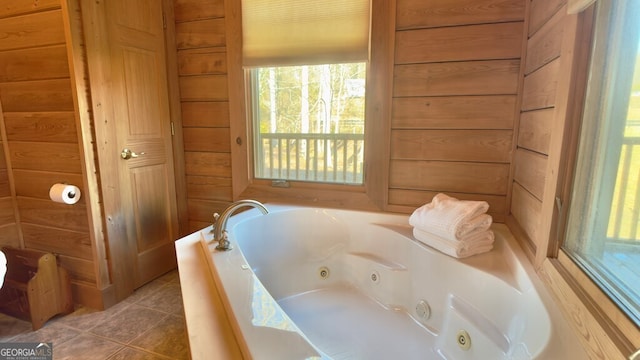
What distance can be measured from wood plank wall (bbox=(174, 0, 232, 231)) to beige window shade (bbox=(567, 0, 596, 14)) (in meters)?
1.91

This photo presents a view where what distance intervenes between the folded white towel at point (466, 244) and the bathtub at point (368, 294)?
1.3 inches

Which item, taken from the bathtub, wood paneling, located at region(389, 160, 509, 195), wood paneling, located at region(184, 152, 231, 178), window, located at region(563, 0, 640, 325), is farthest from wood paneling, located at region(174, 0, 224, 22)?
window, located at region(563, 0, 640, 325)

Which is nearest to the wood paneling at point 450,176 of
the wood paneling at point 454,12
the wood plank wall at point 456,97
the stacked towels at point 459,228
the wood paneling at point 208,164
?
the wood plank wall at point 456,97

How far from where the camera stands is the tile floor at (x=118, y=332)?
1632mm

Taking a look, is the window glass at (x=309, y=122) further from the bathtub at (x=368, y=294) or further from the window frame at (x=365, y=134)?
the bathtub at (x=368, y=294)

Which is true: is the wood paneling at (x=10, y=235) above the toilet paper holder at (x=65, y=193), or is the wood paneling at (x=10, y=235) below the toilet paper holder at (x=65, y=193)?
below

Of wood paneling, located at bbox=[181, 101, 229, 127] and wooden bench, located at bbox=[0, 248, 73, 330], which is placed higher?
wood paneling, located at bbox=[181, 101, 229, 127]

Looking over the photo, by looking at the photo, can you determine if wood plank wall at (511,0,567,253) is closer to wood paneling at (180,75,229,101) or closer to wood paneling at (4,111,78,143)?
wood paneling at (180,75,229,101)

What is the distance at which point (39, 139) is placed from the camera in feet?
6.44

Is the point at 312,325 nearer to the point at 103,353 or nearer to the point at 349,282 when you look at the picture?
the point at 349,282

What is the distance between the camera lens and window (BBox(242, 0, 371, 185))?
6.52 feet

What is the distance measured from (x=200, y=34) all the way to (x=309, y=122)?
97 cm

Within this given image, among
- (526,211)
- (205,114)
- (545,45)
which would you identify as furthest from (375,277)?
(205,114)

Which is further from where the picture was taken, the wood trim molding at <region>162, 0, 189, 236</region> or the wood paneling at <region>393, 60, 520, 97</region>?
the wood trim molding at <region>162, 0, 189, 236</region>
